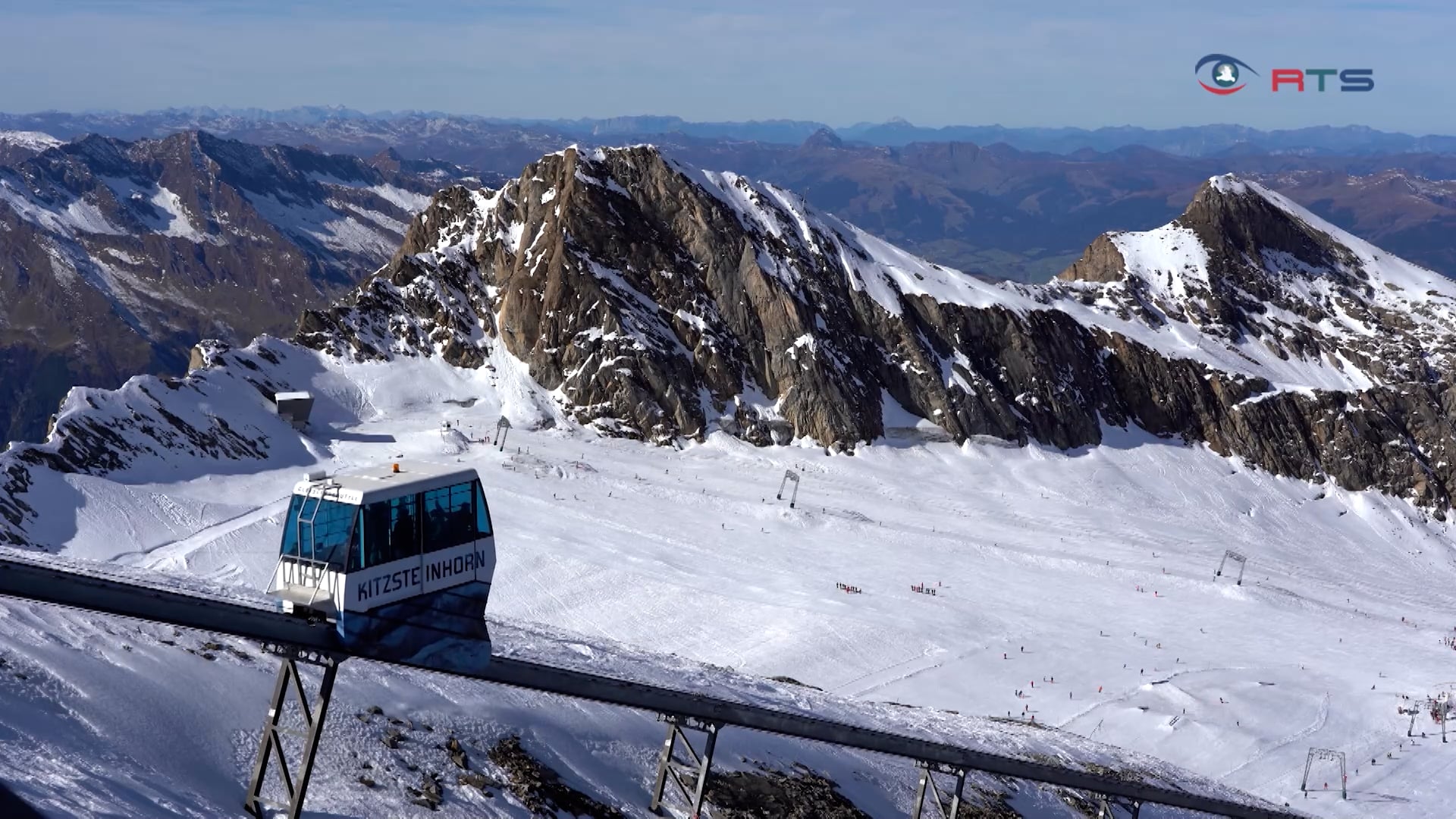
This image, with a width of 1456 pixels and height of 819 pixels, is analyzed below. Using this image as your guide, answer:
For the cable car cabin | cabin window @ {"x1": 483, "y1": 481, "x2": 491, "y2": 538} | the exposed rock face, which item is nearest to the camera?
the cable car cabin

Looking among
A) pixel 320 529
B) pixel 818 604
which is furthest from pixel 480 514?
pixel 818 604

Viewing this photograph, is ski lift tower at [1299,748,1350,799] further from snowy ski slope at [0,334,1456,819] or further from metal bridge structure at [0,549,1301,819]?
metal bridge structure at [0,549,1301,819]

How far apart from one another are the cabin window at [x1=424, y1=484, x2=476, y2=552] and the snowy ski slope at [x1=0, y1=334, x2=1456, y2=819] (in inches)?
216

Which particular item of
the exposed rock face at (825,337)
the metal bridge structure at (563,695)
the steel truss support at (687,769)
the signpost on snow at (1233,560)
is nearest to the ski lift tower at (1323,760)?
the metal bridge structure at (563,695)

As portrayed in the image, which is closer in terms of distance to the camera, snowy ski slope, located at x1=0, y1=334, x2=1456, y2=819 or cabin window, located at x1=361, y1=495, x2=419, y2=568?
cabin window, located at x1=361, y1=495, x2=419, y2=568

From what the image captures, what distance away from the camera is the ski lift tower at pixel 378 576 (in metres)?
21.8

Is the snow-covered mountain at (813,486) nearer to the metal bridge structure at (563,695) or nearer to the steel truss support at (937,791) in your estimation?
the metal bridge structure at (563,695)

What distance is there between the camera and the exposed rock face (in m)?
114

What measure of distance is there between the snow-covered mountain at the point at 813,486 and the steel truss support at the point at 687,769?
0.71 m

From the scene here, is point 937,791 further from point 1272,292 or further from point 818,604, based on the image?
point 1272,292

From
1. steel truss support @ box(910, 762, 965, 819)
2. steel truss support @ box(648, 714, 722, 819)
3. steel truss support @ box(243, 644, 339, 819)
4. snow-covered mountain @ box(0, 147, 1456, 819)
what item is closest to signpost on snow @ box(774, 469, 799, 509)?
snow-covered mountain @ box(0, 147, 1456, 819)

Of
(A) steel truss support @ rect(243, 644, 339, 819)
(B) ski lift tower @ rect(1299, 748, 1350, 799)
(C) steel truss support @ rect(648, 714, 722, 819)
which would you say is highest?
(A) steel truss support @ rect(243, 644, 339, 819)

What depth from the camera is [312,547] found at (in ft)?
72.8

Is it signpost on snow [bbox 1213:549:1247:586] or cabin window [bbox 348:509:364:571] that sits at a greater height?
cabin window [bbox 348:509:364:571]
